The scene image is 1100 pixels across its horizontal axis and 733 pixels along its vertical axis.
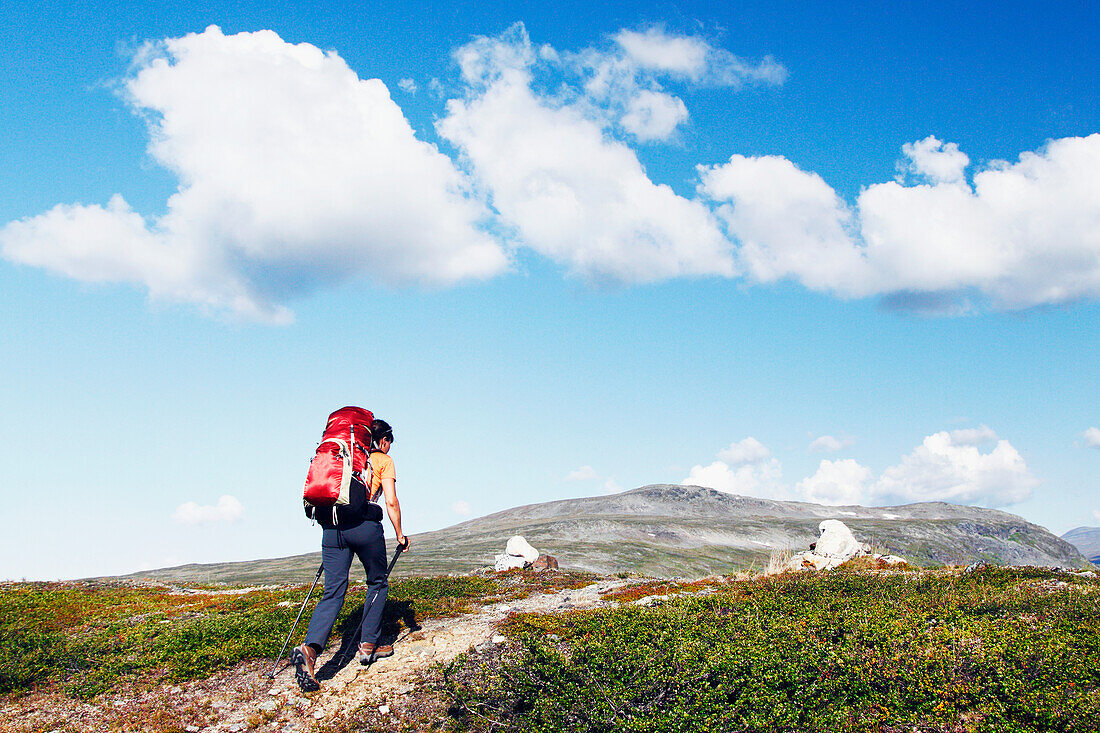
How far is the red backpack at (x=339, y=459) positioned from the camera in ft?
26.9

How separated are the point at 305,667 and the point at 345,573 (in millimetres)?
1250

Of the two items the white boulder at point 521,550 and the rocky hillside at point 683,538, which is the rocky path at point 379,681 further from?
the rocky hillside at point 683,538

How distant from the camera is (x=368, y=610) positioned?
9000mm

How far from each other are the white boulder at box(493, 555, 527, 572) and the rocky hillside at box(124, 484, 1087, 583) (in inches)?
589

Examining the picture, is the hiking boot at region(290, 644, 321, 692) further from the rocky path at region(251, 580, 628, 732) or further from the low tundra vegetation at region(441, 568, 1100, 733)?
the low tundra vegetation at region(441, 568, 1100, 733)

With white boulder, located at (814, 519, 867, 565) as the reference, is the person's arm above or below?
above

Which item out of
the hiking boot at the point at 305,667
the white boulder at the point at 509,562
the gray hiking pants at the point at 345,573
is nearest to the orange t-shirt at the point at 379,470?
the gray hiking pants at the point at 345,573

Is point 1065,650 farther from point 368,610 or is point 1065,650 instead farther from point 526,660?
point 368,610

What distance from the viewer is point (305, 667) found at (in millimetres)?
7879

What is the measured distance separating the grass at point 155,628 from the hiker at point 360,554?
2.10 metres

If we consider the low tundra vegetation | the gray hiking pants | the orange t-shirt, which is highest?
the orange t-shirt

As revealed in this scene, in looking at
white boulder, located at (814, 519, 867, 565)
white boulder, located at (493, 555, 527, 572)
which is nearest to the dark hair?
white boulder, located at (493, 555, 527, 572)

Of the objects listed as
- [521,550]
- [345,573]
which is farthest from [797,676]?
[521,550]

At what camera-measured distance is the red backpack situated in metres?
8.19
